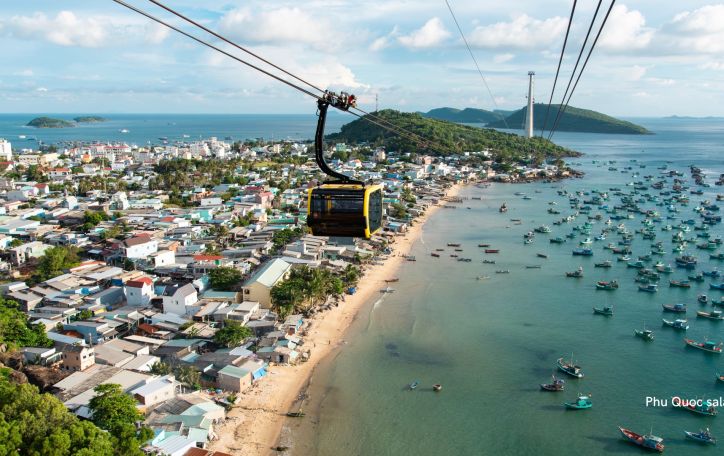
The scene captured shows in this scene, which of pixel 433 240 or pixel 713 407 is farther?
Result: pixel 433 240

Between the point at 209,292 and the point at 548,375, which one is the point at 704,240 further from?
the point at 209,292

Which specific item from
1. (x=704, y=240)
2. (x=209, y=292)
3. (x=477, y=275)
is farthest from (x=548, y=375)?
(x=704, y=240)

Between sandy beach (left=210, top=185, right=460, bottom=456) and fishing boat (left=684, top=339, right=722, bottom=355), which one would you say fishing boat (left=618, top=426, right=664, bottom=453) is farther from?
sandy beach (left=210, top=185, right=460, bottom=456)

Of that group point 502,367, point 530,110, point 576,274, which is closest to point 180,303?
point 502,367

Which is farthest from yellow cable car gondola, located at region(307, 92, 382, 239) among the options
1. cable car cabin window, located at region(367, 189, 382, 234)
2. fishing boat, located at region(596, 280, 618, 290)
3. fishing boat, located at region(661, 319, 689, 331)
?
fishing boat, located at region(596, 280, 618, 290)

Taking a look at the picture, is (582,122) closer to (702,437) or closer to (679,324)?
(679,324)

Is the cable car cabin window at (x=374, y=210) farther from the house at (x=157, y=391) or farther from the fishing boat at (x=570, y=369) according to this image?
the fishing boat at (x=570, y=369)
